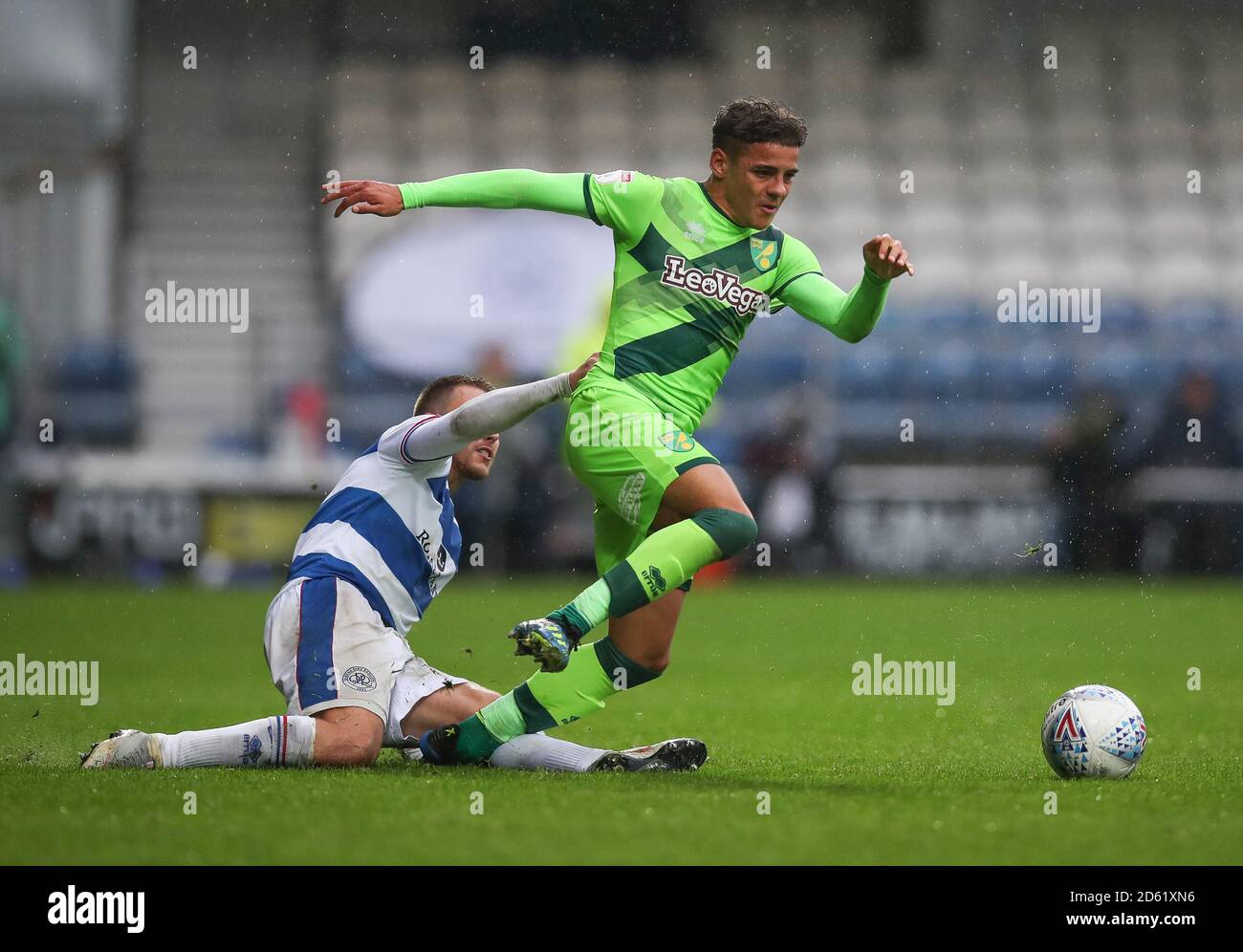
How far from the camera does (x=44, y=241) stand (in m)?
17.0

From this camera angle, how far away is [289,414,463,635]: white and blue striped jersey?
518cm

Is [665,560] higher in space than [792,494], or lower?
lower

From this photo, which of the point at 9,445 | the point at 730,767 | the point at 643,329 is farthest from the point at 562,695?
the point at 9,445

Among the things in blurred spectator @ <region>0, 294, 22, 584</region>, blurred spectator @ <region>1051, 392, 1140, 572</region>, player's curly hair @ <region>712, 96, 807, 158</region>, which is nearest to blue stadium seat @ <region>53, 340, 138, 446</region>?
blurred spectator @ <region>0, 294, 22, 584</region>

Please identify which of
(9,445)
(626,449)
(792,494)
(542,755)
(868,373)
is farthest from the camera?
(868,373)

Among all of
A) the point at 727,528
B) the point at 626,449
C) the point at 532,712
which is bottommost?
the point at 532,712

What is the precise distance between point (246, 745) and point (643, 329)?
1862 millimetres

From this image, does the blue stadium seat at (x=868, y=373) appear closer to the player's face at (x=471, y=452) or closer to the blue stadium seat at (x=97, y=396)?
→ the blue stadium seat at (x=97, y=396)

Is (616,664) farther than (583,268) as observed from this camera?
No

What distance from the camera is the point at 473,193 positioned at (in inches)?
192

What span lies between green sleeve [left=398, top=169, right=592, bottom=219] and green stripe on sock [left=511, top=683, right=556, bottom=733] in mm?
1555

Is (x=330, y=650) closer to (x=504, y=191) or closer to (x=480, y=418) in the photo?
(x=480, y=418)

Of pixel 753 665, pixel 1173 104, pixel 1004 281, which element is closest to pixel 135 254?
pixel 1004 281

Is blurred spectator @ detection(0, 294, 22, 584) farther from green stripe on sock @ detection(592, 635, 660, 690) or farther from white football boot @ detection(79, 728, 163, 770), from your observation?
green stripe on sock @ detection(592, 635, 660, 690)
